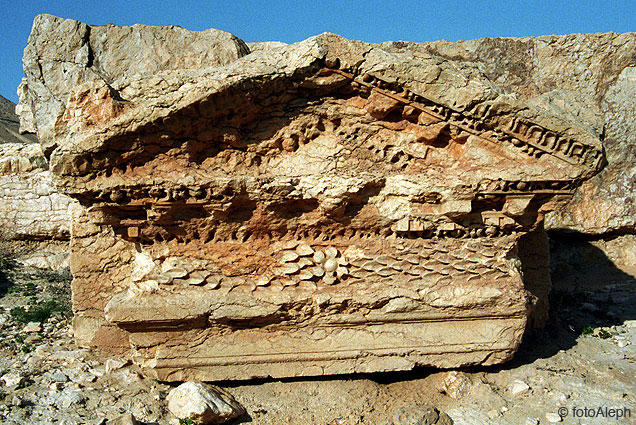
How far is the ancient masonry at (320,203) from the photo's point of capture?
3.70 m

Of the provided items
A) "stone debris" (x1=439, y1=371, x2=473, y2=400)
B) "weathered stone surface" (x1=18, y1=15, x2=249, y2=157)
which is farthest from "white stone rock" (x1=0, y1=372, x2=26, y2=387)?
"weathered stone surface" (x1=18, y1=15, x2=249, y2=157)

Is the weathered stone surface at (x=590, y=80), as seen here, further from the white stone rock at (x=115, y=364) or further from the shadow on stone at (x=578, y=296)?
the white stone rock at (x=115, y=364)

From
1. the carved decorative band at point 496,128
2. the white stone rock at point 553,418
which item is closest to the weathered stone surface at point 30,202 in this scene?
the carved decorative band at point 496,128

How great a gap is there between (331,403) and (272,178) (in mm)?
1729

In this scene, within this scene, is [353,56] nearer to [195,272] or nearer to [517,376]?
[195,272]

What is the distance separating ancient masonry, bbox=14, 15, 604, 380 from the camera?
370cm

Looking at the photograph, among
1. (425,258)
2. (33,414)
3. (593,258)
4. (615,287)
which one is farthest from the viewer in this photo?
(593,258)

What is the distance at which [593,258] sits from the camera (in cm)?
711

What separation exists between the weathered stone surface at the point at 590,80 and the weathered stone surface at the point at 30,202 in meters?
5.19

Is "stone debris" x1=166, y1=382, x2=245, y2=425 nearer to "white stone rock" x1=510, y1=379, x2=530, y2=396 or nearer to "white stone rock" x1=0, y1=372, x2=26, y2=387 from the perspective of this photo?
"white stone rock" x1=0, y1=372, x2=26, y2=387

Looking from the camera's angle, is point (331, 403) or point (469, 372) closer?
point (331, 403)

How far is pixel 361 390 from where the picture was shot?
397 centimetres

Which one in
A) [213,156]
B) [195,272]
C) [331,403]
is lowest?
[331,403]

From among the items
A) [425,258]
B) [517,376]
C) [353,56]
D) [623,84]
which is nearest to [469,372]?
[517,376]
